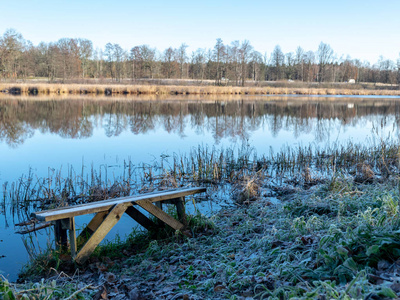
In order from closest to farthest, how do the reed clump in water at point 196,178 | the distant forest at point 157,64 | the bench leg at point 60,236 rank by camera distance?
the bench leg at point 60,236 < the reed clump in water at point 196,178 < the distant forest at point 157,64

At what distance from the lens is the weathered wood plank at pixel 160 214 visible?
481 centimetres

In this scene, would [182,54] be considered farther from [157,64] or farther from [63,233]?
[63,233]

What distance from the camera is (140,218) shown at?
5215mm

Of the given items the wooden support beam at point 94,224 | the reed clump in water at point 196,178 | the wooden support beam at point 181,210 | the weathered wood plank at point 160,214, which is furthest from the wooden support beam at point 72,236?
the reed clump in water at point 196,178

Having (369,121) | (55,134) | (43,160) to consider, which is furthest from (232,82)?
(43,160)

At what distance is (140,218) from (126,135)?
43.9 ft

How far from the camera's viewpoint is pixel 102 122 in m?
22.7

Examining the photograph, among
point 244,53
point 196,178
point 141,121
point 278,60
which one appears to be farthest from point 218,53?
point 196,178

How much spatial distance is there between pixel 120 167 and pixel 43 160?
317 cm

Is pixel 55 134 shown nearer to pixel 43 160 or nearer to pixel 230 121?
pixel 43 160

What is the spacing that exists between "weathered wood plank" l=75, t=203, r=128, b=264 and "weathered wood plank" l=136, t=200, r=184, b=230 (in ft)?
1.07

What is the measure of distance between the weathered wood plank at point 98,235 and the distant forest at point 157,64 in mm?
59167

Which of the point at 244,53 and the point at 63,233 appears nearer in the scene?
the point at 63,233

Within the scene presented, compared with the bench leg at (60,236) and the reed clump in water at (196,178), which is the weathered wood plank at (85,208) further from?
the reed clump in water at (196,178)
